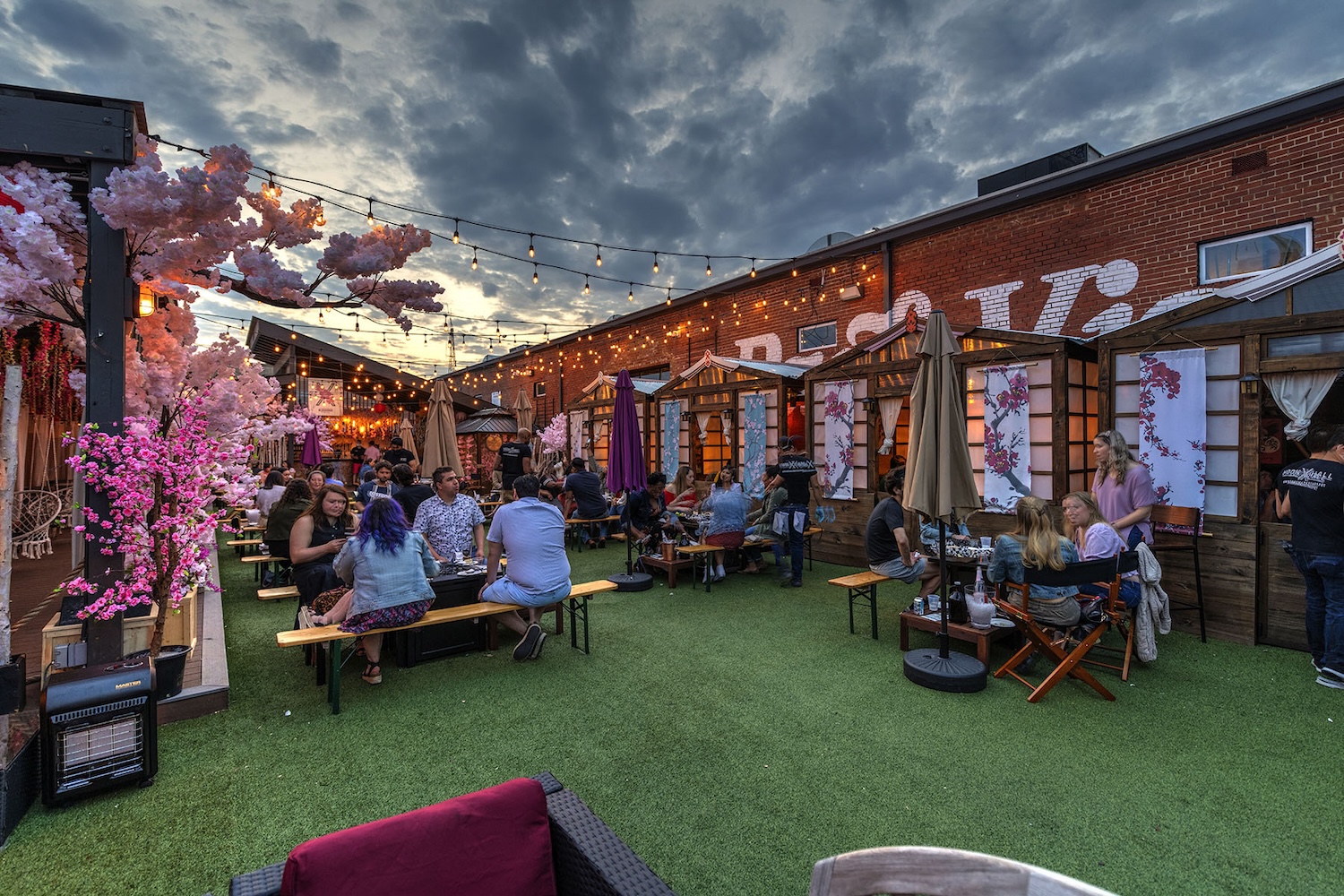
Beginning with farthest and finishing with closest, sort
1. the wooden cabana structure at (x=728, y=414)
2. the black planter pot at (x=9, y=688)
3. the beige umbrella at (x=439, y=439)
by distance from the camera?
1. the wooden cabana structure at (x=728, y=414)
2. the beige umbrella at (x=439, y=439)
3. the black planter pot at (x=9, y=688)

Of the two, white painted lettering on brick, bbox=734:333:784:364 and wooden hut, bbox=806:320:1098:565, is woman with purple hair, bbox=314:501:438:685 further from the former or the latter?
white painted lettering on brick, bbox=734:333:784:364

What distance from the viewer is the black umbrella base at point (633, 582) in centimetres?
712

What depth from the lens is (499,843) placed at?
1.43 meters

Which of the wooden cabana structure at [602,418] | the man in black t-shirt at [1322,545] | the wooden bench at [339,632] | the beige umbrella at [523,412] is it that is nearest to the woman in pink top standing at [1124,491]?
the man in black t-shirt at [1322,545]

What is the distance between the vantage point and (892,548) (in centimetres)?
570

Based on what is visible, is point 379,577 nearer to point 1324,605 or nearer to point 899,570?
point 899,570

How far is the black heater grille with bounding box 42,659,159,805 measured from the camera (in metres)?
2.88

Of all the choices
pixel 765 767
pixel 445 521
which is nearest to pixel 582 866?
pixel 765 767

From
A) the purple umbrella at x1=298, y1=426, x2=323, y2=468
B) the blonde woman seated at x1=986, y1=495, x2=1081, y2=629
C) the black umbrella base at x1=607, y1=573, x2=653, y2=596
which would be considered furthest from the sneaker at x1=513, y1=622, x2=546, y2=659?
the purple umbrella at x1=298, y1=426, x2=323, y2=468

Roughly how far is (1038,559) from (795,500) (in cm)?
368

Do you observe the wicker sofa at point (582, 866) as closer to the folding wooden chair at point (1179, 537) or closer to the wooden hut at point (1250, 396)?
the folding wooden chair at point (1179, 537)

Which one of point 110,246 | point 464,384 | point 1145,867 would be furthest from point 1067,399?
point 464,384

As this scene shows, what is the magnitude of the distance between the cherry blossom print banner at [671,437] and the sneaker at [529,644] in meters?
7.51

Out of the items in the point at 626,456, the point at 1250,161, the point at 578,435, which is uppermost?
the point at 1250,161
